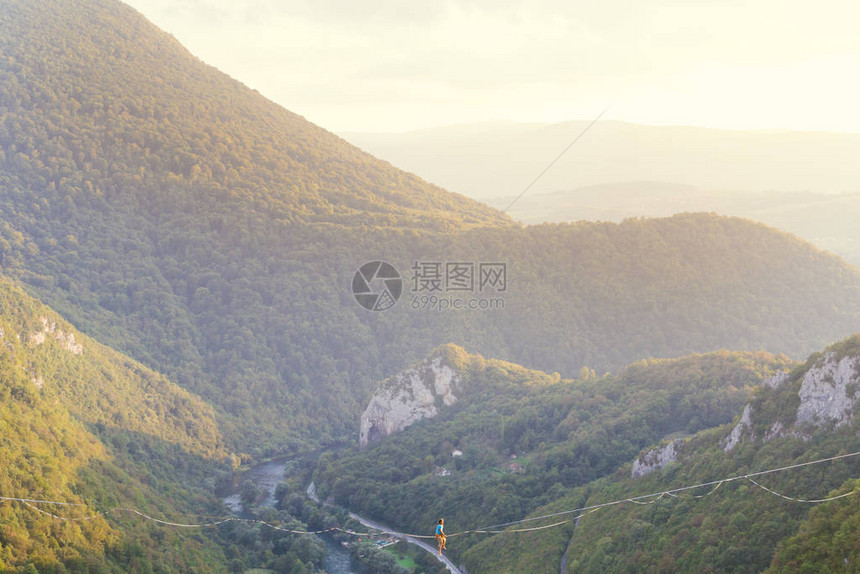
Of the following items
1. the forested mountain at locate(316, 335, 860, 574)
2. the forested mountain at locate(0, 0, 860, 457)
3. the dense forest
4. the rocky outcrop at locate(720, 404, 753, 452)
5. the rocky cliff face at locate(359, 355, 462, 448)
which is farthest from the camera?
the forested mountain at locate(0, 0, 860, 457)

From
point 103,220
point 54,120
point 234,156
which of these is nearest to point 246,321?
point 103,220

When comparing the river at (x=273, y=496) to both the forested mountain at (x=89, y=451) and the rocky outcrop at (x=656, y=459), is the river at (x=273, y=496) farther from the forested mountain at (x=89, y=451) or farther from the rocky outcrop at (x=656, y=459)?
the rocky outcrop at (x=656, y=459)

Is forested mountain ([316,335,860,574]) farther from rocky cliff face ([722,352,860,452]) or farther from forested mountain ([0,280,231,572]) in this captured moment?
forested mountain ([0,280,231,572])

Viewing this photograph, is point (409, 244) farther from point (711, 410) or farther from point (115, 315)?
point (711, 410)
